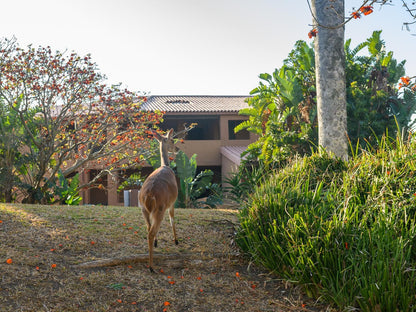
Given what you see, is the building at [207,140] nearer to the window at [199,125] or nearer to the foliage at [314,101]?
the window at [199,125]

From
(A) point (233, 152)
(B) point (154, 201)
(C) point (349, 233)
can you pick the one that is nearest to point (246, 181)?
Answer: (B) point (154, 201)

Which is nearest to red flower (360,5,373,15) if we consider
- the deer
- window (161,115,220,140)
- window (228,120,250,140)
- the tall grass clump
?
the tall grass clump

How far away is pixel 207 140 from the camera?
24016 millimetres

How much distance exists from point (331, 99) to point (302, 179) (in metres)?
3.60

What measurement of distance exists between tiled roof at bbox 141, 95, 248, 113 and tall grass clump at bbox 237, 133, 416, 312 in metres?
16.0

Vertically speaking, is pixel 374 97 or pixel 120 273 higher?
pixel 374 97

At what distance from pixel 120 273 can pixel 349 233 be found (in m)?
3.22

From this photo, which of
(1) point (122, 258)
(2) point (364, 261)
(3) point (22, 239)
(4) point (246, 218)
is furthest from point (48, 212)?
(2) point (364, 261)

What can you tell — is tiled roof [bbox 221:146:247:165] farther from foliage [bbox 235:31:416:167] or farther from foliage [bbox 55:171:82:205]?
foliage [bbox 55:171:82:205]

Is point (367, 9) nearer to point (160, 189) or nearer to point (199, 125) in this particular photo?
point (160, 189)

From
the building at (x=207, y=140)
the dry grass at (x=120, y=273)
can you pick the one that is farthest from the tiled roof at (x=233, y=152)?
the dry grass at (x=120, y=273)

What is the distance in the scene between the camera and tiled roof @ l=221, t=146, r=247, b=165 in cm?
2089

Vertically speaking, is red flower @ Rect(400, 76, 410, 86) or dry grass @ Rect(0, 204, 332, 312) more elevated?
red flower @ Rect(400, 76, 410, 86)

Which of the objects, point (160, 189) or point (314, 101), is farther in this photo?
point (314, 101)
